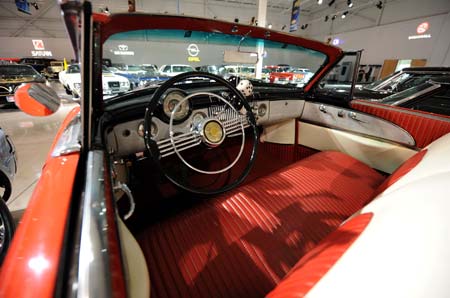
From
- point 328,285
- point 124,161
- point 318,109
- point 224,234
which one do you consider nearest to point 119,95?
point 124,161

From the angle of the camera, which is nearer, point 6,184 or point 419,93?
point 6,184

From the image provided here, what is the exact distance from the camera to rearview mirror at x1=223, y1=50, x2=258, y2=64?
5.10ft

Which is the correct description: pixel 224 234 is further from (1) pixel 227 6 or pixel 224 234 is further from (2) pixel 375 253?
(1) pixel 227 6

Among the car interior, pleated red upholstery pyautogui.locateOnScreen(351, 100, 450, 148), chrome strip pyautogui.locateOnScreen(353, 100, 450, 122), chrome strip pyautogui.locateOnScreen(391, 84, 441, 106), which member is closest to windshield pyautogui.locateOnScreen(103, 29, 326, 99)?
the car interior

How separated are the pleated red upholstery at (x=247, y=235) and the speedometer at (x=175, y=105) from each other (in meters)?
0.64

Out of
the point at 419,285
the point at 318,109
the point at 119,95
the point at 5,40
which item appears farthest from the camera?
the point at 5,40

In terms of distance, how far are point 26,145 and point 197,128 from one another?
4107 mm

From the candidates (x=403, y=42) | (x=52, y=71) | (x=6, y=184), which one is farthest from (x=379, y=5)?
(x=52, y=71)

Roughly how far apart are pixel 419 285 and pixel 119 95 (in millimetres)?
A: 1668

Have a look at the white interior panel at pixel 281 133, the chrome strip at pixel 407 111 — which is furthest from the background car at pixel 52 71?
the chrome strip at pixel 407 111

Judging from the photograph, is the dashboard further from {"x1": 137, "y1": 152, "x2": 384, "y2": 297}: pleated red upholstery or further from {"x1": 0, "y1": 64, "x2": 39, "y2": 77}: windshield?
{"x1": 0, "y1": 64, "x2": 39, "y2": 77}: windshield

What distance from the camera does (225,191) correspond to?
1267mm

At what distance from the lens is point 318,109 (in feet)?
7.46

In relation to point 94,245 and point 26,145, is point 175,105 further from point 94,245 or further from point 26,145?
point 26,145
